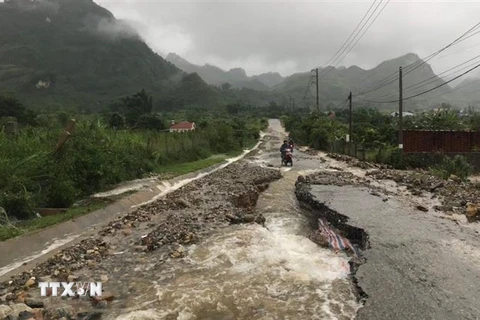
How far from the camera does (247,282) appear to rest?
6.49m

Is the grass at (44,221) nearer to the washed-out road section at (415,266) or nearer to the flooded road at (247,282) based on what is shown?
the flooded road at (247,282)

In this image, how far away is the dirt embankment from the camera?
223 inches

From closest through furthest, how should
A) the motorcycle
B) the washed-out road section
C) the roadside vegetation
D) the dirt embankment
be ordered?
the washed-out road section
the dirt embankment
the roadside vegetation
the motorcycle

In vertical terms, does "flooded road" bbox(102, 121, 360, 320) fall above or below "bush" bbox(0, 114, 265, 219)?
below

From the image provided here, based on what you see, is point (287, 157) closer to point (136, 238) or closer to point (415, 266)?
point (136, 238)

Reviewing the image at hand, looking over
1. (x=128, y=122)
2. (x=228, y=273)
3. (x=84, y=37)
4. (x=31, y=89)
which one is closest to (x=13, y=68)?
(x=31, y=89)

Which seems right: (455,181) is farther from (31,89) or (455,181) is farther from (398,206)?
(31,89)

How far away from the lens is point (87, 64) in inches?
4417

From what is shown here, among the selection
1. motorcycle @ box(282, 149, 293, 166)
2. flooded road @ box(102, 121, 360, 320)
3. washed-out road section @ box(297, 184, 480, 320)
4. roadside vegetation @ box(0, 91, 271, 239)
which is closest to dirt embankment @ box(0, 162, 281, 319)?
flooded road @ box(102, 121, 360, 320)

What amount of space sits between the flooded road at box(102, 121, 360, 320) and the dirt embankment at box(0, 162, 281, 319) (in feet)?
1.91

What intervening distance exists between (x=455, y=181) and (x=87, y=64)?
11255 centimetres

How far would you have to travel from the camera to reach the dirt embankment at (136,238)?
5676mm

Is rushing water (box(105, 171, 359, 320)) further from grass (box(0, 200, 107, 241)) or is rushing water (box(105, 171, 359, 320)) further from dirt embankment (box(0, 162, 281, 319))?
grass (box(0, 200, 107, 241))

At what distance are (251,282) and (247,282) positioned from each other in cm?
7
